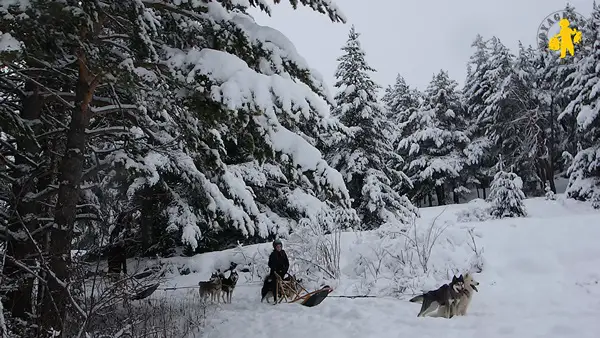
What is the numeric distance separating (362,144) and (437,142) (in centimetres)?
1277

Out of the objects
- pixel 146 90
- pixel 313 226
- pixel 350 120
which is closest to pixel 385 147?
pixel 350 120

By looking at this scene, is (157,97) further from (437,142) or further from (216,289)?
(437,142)

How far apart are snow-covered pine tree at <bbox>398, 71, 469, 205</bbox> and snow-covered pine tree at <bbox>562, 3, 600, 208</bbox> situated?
10197 mm

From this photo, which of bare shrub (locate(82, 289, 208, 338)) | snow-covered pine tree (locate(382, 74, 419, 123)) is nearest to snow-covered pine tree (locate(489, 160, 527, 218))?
bare shrub (locate(82, 289, 208, 338))

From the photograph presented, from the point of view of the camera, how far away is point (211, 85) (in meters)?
4.86

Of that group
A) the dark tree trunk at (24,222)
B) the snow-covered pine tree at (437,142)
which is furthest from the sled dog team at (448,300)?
the snow-covered pine tree at (437,142)

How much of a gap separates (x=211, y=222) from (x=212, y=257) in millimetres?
5074

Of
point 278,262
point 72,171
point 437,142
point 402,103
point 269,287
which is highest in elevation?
point 402,103

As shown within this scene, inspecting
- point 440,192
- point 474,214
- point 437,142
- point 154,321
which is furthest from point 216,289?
point 440,192

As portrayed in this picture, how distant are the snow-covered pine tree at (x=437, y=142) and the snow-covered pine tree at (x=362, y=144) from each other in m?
11.6

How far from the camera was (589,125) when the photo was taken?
68.2 ft

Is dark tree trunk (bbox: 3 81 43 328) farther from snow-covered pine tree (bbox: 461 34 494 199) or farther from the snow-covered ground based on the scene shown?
snow-covered pine tree (bbox: 461 34 494 199)

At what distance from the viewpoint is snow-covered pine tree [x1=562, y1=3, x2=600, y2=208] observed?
1978 cm

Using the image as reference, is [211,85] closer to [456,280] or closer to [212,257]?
[456,280]
